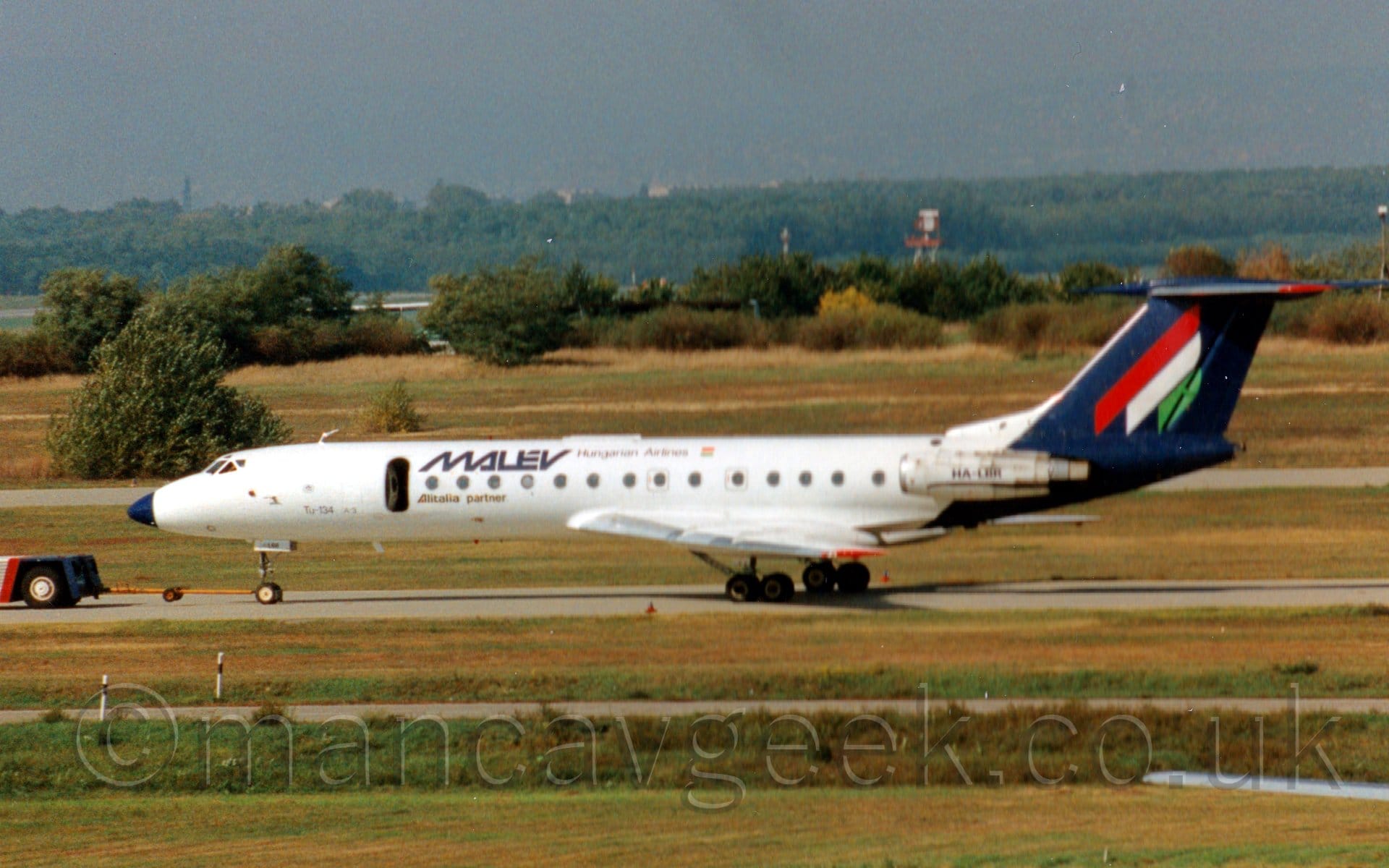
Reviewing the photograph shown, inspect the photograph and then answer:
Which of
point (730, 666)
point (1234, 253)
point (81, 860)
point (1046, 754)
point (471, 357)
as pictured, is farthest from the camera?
point (471, 357)

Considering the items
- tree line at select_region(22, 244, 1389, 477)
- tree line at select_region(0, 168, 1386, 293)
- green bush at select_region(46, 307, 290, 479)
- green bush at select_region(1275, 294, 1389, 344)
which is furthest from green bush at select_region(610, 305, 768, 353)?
green bush at select_region(1275, 294, 1389, 344)

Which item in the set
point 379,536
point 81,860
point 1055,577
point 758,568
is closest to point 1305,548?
point 1055,577

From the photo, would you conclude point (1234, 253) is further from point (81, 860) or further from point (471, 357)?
point (81, 860)

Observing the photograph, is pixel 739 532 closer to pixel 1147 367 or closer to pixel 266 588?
pixel 1147 367

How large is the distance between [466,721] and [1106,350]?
1454 cm

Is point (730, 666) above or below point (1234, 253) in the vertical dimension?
below

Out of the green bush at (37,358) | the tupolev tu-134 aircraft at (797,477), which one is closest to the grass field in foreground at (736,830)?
the tupolev tu-134 aircraft at (797,477)

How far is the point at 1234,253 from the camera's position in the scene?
51.3 meters

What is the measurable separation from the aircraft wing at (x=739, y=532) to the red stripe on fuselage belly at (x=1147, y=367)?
180 inches

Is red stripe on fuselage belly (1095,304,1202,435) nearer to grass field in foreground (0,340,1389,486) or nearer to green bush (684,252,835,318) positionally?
grass field in foreground (0,340,1389,486)

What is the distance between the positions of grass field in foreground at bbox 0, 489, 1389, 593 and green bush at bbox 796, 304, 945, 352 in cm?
1776

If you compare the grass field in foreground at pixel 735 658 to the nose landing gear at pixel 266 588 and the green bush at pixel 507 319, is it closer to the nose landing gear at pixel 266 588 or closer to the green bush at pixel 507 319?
the nose landing gear at pixel 266 588

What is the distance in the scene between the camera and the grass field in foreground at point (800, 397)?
5159cm

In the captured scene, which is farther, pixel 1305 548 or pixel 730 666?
pixel 1305 548
